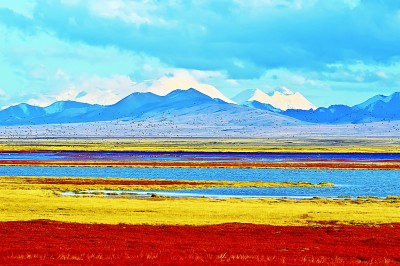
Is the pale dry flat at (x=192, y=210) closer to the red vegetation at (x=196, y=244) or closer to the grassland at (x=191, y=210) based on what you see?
the grassland at (x=191, y=210)

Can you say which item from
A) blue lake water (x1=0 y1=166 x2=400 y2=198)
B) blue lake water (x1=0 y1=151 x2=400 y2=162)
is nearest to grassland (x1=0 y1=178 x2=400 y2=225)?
blue lake water (x1=0 y1=166 x2=400 y2=198)

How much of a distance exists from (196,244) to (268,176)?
206ft

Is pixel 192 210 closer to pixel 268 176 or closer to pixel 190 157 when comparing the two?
pixel 268 176

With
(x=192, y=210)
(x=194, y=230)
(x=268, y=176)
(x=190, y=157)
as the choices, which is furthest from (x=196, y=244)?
(x=190, y=157)

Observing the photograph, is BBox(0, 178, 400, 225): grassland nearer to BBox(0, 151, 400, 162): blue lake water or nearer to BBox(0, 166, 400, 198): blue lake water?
BBox(0, 166, 400, 198): blue lake water

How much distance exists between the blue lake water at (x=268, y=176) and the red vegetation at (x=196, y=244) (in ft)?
93.3

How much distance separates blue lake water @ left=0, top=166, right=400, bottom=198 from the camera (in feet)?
238

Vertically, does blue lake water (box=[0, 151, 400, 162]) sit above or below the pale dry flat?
below

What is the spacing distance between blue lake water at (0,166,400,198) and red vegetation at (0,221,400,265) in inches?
1120

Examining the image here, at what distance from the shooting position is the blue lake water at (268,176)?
7256 centimetres

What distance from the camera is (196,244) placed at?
34.3m

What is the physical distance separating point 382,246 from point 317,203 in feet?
84.2

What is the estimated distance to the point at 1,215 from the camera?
48.8 meters

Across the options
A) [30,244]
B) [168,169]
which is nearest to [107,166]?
[168,169]
